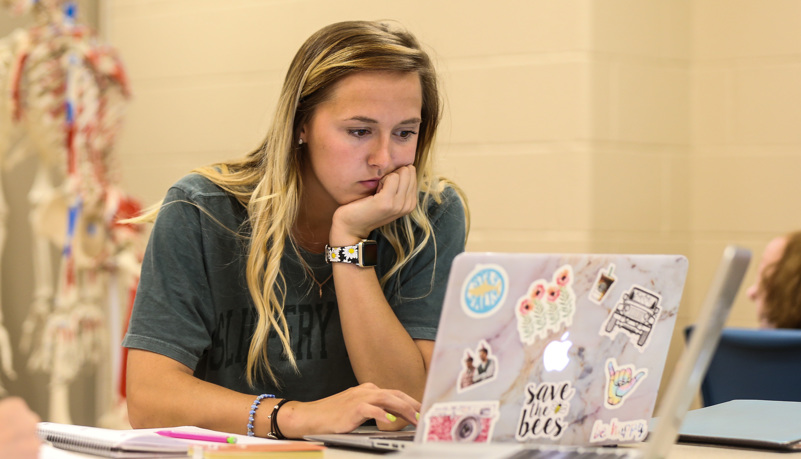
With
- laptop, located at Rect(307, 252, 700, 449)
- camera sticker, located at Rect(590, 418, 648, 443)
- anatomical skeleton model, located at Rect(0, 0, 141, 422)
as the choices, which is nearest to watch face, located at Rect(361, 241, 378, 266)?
laptop, located at Rect(307, 252, 700, 449)

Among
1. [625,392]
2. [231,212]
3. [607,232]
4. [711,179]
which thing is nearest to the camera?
[625,392]

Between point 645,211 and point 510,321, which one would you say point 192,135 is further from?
point 510,321

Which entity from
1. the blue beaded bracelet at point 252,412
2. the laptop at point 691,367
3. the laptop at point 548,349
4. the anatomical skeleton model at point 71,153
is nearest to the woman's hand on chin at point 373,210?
the blue beaded bracelet at point 252,412

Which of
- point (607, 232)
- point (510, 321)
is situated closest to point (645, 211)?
point (607, 232)

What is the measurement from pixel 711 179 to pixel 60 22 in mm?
2144

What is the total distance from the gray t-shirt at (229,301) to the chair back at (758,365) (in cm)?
83

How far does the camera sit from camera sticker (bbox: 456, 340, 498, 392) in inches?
34.8

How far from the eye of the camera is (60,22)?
3059 millimetres

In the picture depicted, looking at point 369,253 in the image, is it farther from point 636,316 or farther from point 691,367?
point 691,367

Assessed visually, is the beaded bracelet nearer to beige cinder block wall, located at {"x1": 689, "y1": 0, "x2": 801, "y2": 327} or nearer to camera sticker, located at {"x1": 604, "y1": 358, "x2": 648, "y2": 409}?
camera sticker, located at {"x1": 604, "y1": 358, "x2": 648, "y2": 409}

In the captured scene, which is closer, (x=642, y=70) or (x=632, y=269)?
(x=632, y=269)

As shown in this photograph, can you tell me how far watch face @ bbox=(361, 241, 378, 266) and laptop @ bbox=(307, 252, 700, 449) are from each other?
1.54 feet

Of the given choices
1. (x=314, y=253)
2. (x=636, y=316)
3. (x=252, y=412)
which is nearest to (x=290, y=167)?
(x=314, y=253)

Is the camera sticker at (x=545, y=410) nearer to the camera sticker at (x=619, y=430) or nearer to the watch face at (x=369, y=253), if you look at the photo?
the camera sticker at (x=619, y=430)
